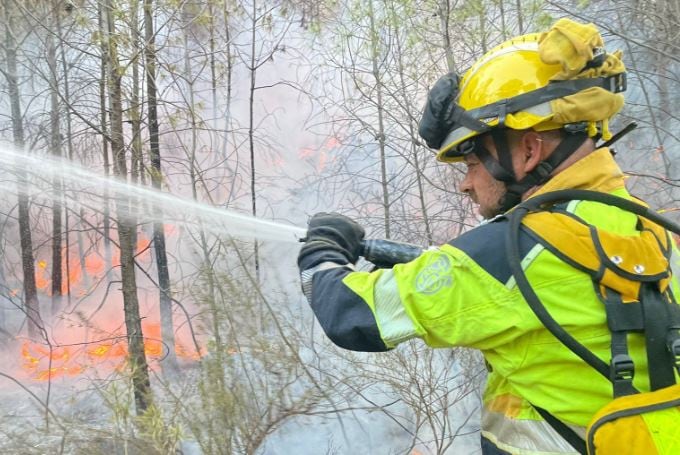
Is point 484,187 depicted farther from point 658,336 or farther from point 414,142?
point 414,142

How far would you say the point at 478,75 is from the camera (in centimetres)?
153

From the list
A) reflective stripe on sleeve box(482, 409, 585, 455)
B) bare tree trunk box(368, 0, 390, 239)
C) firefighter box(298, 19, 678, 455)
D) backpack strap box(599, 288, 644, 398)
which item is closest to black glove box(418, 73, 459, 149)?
firefighter box(298, 19, 678, 455)

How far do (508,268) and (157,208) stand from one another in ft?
18.7

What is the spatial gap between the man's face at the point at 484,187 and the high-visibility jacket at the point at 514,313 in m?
0.19

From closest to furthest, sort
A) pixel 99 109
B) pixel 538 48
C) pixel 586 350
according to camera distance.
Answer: pixel 586 350
pixel 538 48
pixel 99 109

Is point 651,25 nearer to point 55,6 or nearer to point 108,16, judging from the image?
point 108,16

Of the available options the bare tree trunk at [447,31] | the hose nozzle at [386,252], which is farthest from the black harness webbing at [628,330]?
the bare tree trunk at [447,31]

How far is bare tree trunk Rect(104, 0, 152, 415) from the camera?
4.95 m

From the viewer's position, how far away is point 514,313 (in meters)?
1.19

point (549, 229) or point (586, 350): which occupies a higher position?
point (549, 229)

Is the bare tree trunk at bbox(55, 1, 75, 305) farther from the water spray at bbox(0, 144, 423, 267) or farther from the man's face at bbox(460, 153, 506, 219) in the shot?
the man's face at bbox(460, 153, 506, 219)

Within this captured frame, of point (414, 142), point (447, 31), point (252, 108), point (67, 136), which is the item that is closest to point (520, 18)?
point (447, 31)

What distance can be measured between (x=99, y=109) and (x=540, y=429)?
5652 mm

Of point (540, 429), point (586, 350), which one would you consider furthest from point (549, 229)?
point (540, 429)
